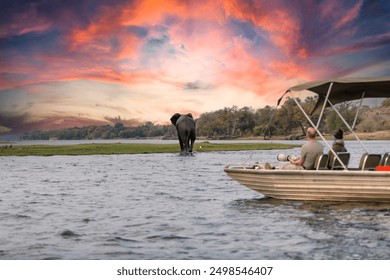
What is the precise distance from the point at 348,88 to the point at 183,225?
25.8ft

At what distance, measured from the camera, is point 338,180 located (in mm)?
19094

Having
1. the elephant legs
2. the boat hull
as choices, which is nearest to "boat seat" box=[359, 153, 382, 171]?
the boat hull

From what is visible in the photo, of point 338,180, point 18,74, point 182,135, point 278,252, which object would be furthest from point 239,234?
point 18,74

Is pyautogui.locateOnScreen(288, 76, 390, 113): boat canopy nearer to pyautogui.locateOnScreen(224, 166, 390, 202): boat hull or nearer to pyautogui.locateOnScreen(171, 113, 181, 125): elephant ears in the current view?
pyautogui.locateOnScreen(224, 166, 390, 202): boat hull

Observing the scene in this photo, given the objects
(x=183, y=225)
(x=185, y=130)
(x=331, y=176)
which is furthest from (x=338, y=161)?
(x=185, y=130)

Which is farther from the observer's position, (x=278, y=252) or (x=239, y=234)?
(x=239, y=234)

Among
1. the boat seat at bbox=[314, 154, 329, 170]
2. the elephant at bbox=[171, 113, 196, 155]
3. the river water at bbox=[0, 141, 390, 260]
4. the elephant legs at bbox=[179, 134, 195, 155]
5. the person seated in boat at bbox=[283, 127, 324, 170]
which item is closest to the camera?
the river water at bbox=[0, 141, 390, 260]

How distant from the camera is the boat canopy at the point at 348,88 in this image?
764 inches

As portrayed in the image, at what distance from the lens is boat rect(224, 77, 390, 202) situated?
18.7 metres

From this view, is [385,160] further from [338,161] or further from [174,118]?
[174,118]

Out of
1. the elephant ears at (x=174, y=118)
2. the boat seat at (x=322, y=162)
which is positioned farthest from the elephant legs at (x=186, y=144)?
the boat seat at (x=322, y=162)

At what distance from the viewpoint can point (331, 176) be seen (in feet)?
62.5

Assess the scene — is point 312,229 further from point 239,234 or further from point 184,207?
point 184,207
